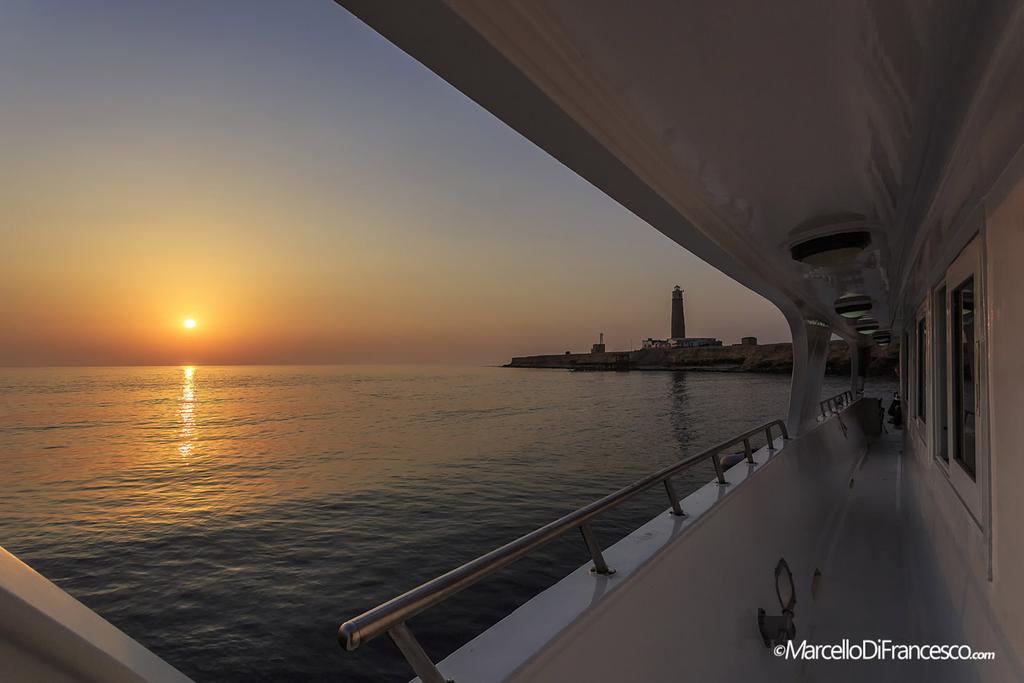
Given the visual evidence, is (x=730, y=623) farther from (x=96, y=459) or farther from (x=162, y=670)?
(x=96, y=459)

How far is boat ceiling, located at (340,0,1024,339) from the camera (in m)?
1.46

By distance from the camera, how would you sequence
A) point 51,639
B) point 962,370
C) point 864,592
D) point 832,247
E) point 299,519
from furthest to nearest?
point 299,519 → point 864,592 → point 832,247 → point 962,370 → point 51,639

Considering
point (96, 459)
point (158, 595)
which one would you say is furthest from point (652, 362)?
point (158, 595)

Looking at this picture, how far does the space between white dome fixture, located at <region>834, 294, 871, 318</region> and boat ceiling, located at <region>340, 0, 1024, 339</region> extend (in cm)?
370

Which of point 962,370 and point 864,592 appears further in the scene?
point 864,592

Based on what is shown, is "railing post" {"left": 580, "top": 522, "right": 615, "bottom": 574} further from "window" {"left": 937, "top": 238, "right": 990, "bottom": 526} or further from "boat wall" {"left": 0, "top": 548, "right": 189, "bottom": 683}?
"window" {"left": 937, "top": 238, "right": 990, "bottom": 526}

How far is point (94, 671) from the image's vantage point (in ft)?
2.08

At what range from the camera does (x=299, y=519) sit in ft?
43.2

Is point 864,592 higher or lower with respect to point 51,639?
lower

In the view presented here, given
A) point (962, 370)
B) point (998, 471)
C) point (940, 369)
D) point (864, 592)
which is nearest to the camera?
point (998, 471)

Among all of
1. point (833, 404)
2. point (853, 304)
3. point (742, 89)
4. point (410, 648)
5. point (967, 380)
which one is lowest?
point (833, 404)

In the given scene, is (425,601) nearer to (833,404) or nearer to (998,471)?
(998,471)

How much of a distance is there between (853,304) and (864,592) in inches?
127

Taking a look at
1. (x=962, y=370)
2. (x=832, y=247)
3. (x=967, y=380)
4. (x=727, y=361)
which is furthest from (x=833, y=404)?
(x=727, y=361)
